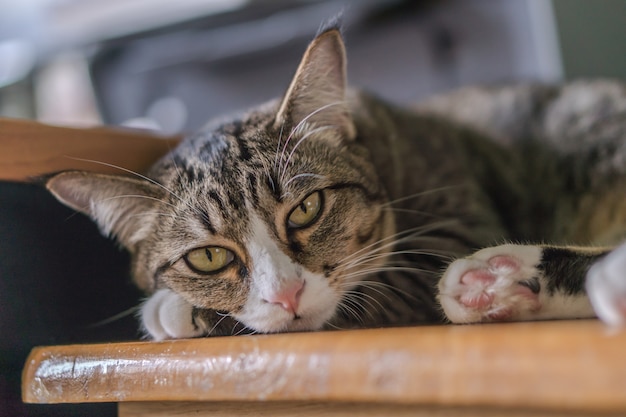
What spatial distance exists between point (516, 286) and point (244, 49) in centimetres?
199

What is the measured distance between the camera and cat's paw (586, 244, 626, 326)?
0.58m

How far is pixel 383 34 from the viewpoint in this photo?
241cm

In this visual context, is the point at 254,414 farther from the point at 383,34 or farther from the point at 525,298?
the point at 383,34

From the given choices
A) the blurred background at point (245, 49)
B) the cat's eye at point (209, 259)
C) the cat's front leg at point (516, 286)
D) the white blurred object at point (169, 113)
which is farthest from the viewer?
the white blurred object at point (169, 113)

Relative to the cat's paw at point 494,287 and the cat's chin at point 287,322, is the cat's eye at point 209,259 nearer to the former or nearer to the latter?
the cat's chin at point 287,322

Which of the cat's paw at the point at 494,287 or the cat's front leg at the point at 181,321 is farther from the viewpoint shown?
the cat's front leg at the point at 181,321

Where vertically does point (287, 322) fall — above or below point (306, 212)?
below

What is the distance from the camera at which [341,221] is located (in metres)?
1.10

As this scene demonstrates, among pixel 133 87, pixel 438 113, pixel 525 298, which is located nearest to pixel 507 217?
pixel 438 113

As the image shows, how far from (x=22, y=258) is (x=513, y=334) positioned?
32.3 inches

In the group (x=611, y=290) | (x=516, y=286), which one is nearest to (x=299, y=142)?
(x=516, y=286)

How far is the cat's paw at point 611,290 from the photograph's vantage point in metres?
0.58

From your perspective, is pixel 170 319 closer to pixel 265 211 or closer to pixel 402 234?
pixel 265 211

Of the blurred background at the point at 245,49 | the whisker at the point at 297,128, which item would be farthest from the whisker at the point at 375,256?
the blurred background at the point at 245,49
